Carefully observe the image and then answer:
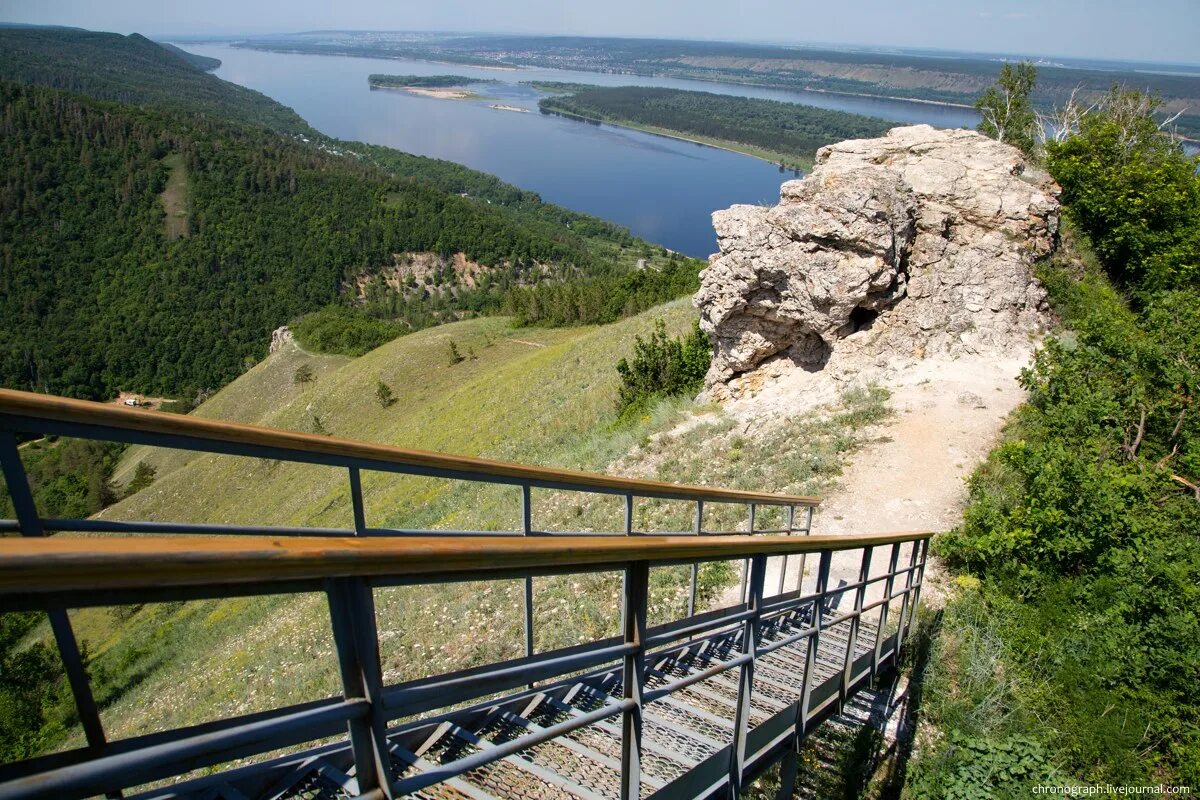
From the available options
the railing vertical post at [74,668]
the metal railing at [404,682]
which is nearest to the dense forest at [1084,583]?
the metal railing at [404,682]

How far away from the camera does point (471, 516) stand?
514 inches

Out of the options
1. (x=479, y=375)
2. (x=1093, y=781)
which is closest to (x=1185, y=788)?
(x=1093, y=781)

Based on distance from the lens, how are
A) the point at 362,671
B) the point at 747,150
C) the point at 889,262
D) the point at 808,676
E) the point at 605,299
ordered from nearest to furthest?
1. the point at 362,671
2. the point at 808,676
3. the point at 889,262
4. the point at 605,299
5. the point at 747,150

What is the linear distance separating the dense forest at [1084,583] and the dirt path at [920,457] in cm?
47

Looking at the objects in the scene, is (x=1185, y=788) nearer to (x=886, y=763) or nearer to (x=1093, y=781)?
(x=1093, y=781)

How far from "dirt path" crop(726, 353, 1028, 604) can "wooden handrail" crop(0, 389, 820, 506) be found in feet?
15.0

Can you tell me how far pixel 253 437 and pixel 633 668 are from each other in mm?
2015

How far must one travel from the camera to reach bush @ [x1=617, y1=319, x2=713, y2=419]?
1709cm

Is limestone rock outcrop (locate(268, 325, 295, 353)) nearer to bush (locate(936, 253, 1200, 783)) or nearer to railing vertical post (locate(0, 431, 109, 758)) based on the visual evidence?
bush (locate(936, 253, 1200, 783))

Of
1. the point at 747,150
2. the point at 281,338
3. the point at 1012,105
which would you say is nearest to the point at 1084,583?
the point at 1012,105

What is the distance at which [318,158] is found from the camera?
140m

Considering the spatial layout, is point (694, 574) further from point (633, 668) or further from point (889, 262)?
point (889, 262)

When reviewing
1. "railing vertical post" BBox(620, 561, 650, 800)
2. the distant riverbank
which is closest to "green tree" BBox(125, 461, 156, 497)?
"railing vertical post" BBox(620, 561, 650, 800)

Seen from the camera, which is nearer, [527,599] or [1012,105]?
[527,599]
